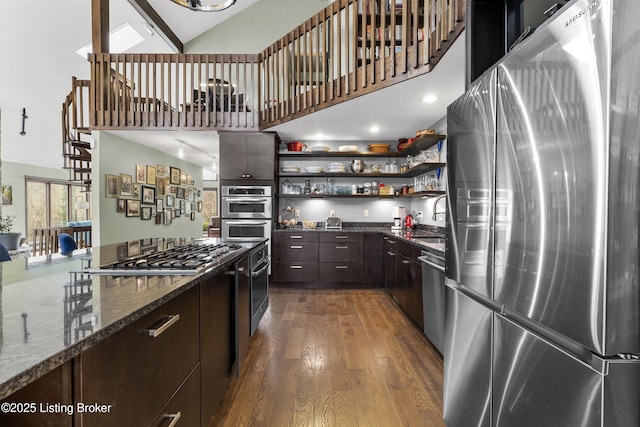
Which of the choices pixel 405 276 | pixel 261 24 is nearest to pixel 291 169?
pixel 405 276

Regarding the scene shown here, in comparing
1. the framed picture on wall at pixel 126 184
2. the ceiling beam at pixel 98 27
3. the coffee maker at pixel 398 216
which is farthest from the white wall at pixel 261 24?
the coffee maker at pixel 398 216

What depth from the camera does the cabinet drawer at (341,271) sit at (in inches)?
178

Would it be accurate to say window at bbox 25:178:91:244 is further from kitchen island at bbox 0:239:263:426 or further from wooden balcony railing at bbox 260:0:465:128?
kitchen island at bbox 0:239:263:426

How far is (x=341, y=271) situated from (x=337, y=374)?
2.37 metres

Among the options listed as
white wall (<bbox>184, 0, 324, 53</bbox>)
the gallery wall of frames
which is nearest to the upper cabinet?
the gallery wall of frames

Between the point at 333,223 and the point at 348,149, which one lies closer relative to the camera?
the point at 348,149

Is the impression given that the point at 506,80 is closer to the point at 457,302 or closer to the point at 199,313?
the point at 457,302

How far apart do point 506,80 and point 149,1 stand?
22.8ft

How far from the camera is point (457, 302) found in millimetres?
1591

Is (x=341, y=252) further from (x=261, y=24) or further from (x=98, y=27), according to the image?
(x=261, y=24)

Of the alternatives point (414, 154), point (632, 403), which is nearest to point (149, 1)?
point (414, 154)

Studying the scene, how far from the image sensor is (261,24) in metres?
6.72

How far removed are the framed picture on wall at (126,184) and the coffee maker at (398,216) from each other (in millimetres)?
4520

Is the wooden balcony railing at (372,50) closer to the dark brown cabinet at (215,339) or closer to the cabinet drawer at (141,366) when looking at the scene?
the dark brown cabinet at (215,339)
